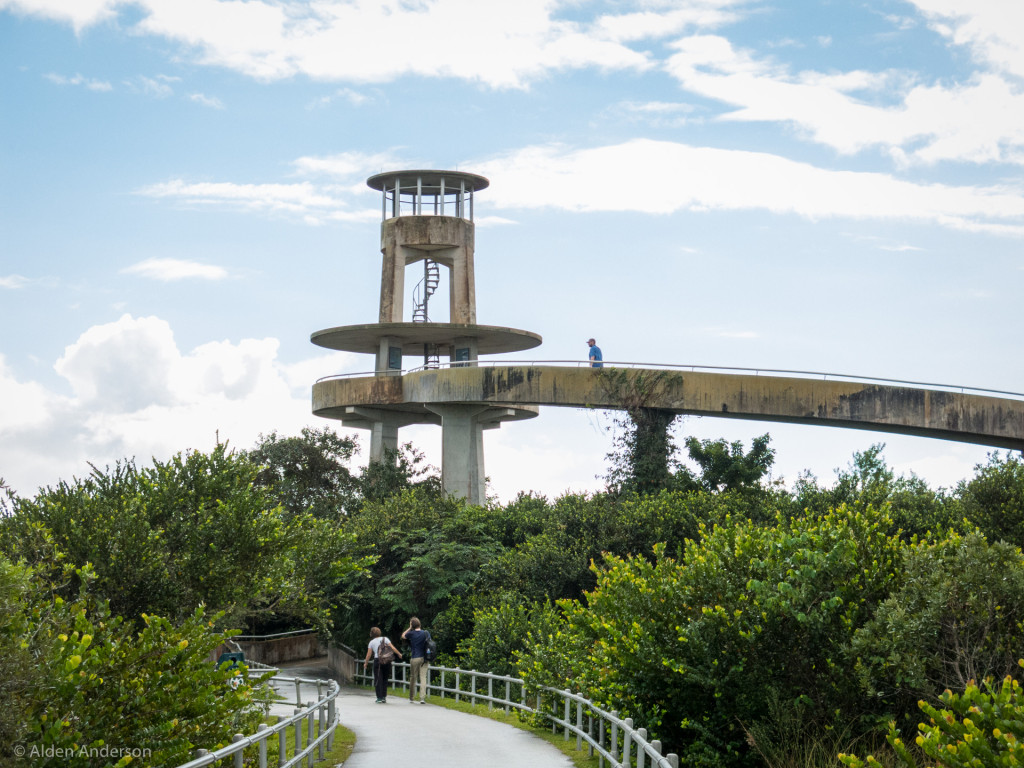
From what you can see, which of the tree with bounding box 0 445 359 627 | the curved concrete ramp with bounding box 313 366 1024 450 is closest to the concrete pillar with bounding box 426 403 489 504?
the curved concrete ramp with bounding box 313 366 1024 450

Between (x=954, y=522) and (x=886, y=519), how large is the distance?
573 inches

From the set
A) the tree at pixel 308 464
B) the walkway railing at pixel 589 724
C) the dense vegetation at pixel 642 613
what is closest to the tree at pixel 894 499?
the dense vegetation at pixel 642 613

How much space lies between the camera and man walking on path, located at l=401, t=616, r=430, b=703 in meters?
24.0

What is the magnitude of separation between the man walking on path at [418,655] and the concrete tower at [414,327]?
72.9 ft

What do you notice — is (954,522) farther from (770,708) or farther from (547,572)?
(770,708)

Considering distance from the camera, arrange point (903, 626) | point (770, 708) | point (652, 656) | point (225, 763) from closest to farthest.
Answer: point (225, 763) → point (903, 626) → point (770, 708) → point (652, 656)

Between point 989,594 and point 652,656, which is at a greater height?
point 989,594

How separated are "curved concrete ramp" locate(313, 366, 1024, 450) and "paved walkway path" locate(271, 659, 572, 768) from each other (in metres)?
17.5

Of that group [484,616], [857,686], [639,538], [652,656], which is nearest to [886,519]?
[857,686]

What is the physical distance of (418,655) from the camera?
24156 mm

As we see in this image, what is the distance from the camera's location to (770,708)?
47.5 ft

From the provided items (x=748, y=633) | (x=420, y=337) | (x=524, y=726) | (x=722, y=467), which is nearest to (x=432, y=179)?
(x=420, y=337)

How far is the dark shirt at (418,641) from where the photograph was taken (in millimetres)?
23938

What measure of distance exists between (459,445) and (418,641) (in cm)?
2102
